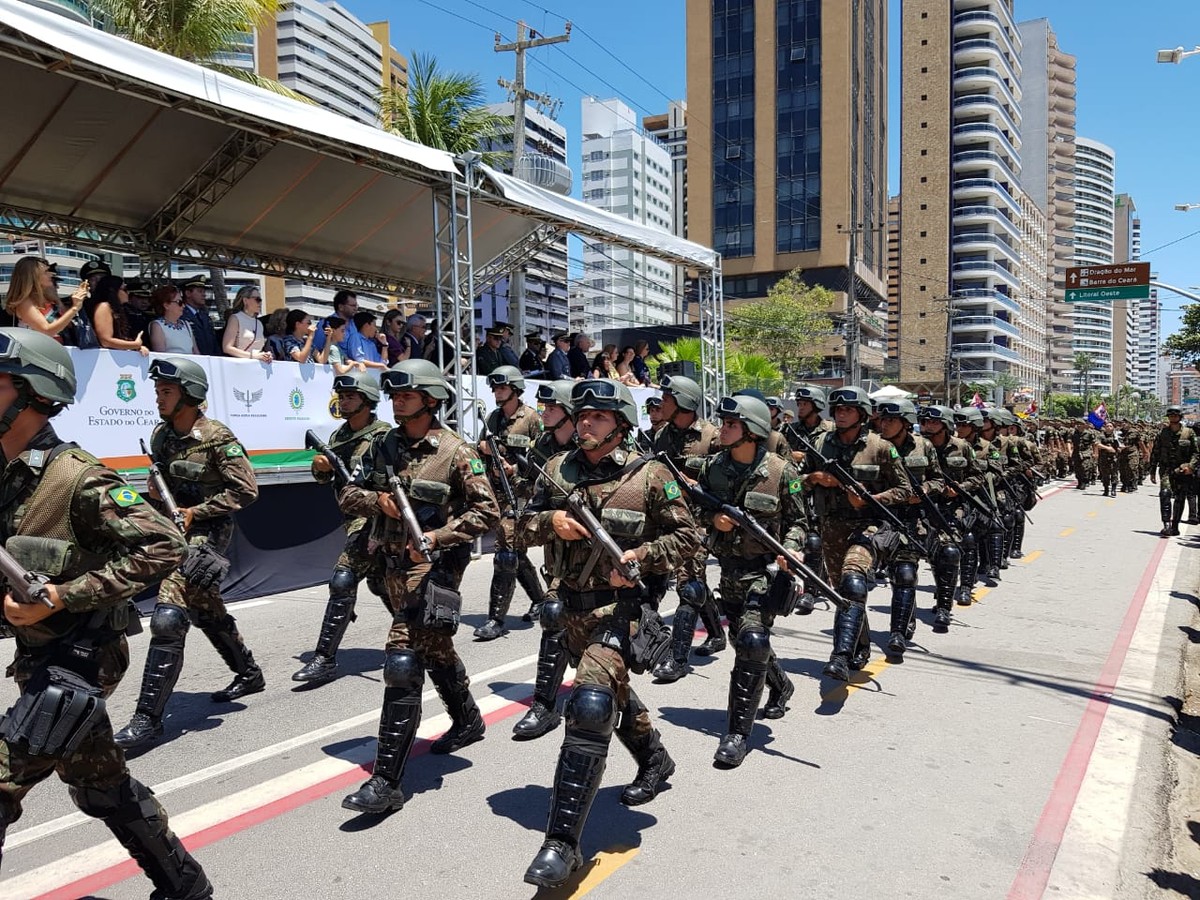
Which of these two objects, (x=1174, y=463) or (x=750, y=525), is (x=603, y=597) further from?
(x=1174, y=463)

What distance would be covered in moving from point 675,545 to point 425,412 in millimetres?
1613

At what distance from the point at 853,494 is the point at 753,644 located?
85.1 inches

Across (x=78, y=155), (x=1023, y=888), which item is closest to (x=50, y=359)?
(x=1023, y=888)

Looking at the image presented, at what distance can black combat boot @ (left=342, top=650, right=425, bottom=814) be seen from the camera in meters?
4.05

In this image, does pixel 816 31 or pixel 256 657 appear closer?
pixel 256 657

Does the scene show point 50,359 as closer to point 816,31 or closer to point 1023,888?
point 1023,888

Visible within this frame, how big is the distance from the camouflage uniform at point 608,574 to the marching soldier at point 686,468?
703mm

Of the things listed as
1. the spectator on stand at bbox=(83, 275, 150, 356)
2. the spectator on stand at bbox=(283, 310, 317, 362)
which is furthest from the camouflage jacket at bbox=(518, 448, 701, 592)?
the spectator on stand at bbox=(283, 310, 317, 362)

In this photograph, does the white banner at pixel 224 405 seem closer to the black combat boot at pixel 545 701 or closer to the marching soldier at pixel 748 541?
the black combat boot at pixel 545 701

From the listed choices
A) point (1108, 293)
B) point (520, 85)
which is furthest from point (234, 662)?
point (1108, 293)

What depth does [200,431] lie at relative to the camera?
576 centimetres

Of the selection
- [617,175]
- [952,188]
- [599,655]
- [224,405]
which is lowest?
[599,655]

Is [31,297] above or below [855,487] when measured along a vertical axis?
above

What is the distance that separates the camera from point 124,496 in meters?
3.07
